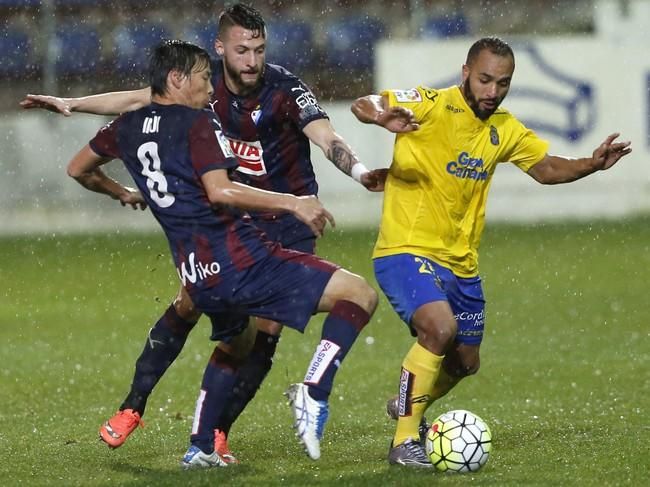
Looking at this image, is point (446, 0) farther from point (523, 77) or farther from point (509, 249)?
point (509, 249)

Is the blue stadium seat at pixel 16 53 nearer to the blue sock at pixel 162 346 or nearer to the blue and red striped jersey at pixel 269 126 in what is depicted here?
the blue and red striped jersey at pixel 269 126

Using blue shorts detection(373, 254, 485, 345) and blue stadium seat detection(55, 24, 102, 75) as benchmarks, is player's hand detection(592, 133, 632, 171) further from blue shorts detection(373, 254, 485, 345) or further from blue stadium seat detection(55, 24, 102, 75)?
blue stadium seat detection(55, 24, 102, 75)

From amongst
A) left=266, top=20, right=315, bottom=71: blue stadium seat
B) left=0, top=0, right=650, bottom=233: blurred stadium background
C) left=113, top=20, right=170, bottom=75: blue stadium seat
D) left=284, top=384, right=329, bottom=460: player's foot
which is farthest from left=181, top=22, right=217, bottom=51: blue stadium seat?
left=284, top=384, right=329, bottom=460: player's foot

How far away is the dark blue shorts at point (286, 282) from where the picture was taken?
6332 mm

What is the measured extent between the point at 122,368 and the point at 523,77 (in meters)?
9.38

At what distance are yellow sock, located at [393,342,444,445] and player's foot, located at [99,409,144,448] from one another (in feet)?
4.60

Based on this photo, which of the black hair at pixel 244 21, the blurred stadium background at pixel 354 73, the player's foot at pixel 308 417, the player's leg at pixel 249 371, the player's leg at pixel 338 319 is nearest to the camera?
the player's foot at pixel 308 417

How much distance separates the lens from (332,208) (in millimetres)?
18672

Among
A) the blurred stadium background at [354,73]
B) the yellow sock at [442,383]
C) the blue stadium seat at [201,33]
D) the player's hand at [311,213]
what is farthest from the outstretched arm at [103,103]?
the blue stadium seat at [201,33]

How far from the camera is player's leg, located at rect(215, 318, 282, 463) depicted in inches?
286

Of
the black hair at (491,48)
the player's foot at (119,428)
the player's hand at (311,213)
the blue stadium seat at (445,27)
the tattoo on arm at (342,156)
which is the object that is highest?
the black hair at (491,48)

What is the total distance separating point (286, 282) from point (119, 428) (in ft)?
4.61

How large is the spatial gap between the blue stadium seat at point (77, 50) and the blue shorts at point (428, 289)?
44.6 feet

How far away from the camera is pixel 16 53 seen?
65.6ft
